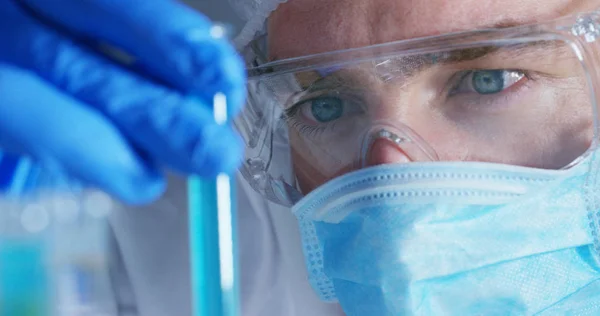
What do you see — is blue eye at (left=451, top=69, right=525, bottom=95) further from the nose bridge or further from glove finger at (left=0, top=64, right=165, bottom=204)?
glove finger at (left=0, top=64, right=165, bottom=204)

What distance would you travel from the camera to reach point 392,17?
1408mm

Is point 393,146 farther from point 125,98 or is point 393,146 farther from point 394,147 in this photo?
point 125,98

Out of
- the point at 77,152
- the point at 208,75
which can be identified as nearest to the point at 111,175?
the point at 77,152

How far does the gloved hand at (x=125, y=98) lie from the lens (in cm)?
77

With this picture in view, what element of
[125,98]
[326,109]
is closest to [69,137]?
[125,98]

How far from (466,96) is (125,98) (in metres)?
0.82

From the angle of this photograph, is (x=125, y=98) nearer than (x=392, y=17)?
Yes

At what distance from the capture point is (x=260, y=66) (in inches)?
62.1

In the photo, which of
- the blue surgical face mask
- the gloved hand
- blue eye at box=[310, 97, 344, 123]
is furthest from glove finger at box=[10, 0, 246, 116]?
blue eye at box=[310, 97, 344, 123]

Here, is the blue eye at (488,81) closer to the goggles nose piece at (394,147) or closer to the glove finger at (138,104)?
the goggles nose piece at (394,147)

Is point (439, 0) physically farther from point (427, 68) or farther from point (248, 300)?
point (248, 300)

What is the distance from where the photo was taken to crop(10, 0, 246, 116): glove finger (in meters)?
0.76

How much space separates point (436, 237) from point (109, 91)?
27.2 inches

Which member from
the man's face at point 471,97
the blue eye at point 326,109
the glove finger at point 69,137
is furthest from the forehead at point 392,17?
the glove finger at point 69,137
